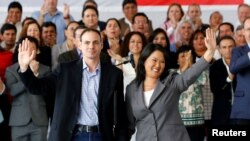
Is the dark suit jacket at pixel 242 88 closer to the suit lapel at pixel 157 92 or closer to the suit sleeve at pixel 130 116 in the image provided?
the suit lapel at pixel 157 92

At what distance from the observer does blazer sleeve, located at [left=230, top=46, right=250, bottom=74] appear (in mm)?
5509

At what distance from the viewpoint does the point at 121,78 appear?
188 inches

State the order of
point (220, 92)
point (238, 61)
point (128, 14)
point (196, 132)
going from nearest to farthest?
point (238, 61) → point (196, 132) → point (220, 92) → point (128, 14)

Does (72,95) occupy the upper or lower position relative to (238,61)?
lower

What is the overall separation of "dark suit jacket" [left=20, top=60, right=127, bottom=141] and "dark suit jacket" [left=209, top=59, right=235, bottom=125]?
2179mm

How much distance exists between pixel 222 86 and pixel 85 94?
2.42 metres

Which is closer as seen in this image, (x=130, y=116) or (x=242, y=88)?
(x=130, y=116)

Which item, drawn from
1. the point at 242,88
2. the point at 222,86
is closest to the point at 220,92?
the point at 222,86

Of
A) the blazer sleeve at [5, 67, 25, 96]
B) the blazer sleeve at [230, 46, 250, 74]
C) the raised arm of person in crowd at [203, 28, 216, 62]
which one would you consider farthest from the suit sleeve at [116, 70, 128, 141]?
the blazer sleeve at [5, 67, 25, 96]

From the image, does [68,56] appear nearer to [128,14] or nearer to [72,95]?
[72,95]

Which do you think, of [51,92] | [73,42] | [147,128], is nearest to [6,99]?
[73,42]

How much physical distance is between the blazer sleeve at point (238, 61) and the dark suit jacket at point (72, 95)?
1329 millimetres

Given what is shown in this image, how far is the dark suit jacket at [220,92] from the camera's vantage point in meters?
6.65

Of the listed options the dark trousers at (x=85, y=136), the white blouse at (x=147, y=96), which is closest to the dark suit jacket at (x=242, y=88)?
the white blouse at (x=147, y=96)
